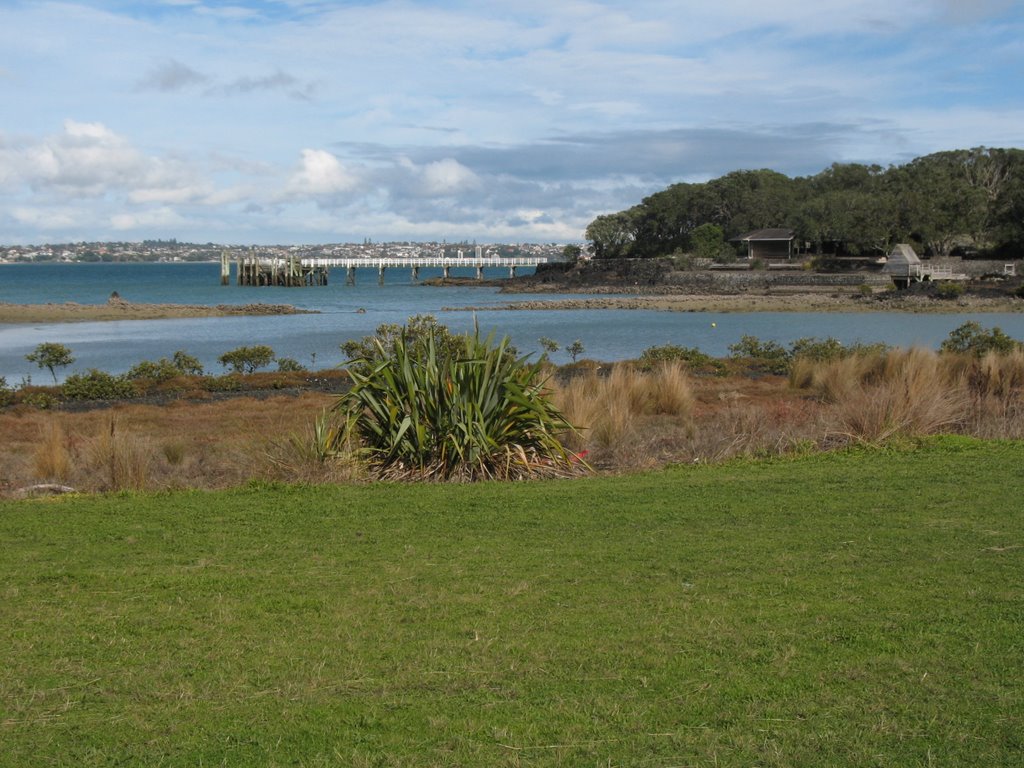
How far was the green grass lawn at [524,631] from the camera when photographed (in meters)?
4.50

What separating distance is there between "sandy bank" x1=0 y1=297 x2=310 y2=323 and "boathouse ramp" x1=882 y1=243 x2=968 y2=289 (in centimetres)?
4268

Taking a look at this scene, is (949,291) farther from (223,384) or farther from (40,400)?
(40,400)

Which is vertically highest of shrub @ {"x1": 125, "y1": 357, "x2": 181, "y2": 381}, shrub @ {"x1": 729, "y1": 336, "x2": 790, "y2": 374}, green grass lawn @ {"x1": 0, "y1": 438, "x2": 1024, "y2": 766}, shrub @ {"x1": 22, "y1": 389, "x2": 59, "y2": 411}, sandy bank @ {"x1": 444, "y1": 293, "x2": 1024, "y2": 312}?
sandy bank @ {"x1": 444, "y1": 293, "x2": 1024, "y2": 312}

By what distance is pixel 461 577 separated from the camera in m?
7.05

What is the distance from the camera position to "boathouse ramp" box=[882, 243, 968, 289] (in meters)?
78.8

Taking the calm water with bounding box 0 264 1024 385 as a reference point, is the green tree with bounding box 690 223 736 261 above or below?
above

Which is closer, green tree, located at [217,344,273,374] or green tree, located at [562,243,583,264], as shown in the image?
green tree, located at [217,344,273,374]

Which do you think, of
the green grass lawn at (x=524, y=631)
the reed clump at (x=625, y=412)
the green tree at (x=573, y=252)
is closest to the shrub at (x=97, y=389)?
the reed clump at (x=625, y=412)

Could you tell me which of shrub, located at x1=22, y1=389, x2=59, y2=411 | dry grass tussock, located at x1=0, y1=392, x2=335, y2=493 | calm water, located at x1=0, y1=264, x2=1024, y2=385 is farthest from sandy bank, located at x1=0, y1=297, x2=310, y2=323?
dry grass tussock, located at x1=0, y1=392, x2=335, y2=493

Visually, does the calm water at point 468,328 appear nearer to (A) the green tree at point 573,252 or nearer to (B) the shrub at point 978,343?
(B) the shrub at point 978,343

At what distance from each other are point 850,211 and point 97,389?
278ft

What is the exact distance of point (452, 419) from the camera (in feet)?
38.3

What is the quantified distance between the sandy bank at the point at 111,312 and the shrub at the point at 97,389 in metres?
43.3

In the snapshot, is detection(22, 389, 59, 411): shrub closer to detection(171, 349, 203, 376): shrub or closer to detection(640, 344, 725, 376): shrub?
detection(171, 349, 203, 376): shrub
